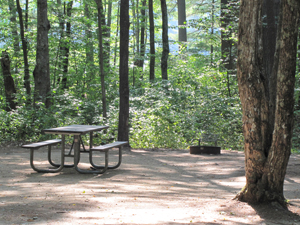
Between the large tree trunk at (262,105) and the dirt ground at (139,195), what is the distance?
331 mm

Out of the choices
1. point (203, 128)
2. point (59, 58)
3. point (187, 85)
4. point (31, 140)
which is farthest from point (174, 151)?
point (59, 58)

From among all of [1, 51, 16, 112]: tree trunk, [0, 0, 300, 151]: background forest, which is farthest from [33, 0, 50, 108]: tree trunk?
[1, 51, 16, 112]: tree trunk

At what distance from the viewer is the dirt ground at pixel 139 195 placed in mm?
3584

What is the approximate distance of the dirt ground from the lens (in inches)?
141

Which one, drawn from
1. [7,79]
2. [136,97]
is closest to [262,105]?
[136,97]

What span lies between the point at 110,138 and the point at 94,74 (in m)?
6.79

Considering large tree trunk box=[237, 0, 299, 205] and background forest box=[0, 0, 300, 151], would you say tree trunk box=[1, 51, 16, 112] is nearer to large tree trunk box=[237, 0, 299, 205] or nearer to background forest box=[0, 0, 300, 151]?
background forest box=[0, 0, 300, 151]

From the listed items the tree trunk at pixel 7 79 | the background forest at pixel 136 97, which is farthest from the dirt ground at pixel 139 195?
the tree trunk at pixel 7 79

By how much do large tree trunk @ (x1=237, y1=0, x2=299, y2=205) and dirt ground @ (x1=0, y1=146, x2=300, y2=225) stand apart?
13.0 inches

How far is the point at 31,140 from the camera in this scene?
10828 millimetres

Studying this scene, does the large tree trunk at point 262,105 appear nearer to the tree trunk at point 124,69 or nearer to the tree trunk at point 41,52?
the tree trunk at point 124,69

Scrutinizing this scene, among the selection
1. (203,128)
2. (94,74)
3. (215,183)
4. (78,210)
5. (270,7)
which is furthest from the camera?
(94,74)

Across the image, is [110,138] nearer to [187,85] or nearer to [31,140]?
[31,140]

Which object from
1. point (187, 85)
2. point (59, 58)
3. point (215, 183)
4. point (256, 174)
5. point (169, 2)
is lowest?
point (215, 183)
